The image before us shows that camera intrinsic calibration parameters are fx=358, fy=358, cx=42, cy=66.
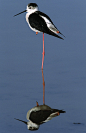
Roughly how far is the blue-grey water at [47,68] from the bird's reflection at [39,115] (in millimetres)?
69

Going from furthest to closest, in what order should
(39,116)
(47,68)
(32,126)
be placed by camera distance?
(47,68) < (39,116) < (32,126)

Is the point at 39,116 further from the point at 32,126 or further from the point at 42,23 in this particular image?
the point at 42,23

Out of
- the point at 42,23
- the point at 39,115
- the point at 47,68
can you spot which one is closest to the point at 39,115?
the point at 39,115

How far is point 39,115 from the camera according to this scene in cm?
454

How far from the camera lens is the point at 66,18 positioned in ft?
34.2

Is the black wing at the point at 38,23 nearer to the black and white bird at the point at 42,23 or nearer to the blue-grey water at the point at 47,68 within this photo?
the black and white bird at the point at 42,23

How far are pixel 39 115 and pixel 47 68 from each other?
8.13 ft

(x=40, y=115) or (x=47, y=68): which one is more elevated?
(x=47, y=68)

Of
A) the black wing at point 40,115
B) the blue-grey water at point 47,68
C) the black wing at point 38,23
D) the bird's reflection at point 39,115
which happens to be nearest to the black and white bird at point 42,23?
the black wing at point 38,23

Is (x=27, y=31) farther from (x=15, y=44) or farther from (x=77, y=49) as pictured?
(x=77, y=49)

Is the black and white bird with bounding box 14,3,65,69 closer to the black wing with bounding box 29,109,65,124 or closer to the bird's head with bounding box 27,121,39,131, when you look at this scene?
the black wing with bounding box 29,109,65,124

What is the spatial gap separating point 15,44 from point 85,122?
14.8 feet

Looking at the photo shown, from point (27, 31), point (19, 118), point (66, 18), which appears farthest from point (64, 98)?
point (66, 18)

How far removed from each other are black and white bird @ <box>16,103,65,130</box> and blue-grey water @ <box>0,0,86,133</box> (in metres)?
0.07
